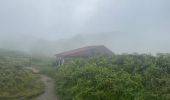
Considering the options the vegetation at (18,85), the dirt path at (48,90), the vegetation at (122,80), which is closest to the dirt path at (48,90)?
the dirt path at (48,90)

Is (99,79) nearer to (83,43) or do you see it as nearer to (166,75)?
(166,75)

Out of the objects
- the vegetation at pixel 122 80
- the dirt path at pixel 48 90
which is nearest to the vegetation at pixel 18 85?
the dirt path at pixel 48 90

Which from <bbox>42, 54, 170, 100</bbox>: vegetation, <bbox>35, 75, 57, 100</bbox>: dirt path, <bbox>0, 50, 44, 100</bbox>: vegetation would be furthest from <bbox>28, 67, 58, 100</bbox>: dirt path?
<bbox>42, 54, 170, 100</bbox>: vegetation

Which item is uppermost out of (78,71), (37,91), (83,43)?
(83,43)

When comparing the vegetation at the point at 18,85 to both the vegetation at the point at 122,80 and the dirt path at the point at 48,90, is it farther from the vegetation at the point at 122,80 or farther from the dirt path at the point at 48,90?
the vegetation at the point at 122,80

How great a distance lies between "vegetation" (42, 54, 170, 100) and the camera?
23344mm

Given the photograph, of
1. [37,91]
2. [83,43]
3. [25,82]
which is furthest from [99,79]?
[83,43]

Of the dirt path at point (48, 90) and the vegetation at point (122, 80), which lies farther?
the dirt path at point (48, 90)

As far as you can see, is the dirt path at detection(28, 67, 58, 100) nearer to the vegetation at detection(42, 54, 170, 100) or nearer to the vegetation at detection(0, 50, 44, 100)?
the vegetation at detection(0, 50, 44, 100)

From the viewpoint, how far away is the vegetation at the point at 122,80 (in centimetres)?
2334

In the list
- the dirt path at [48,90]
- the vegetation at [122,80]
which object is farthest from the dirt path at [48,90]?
the vegetation at [122,80]

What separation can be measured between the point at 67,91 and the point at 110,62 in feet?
21.8

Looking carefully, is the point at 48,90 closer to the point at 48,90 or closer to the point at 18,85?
the point at 48,90

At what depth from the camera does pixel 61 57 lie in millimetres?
45969
